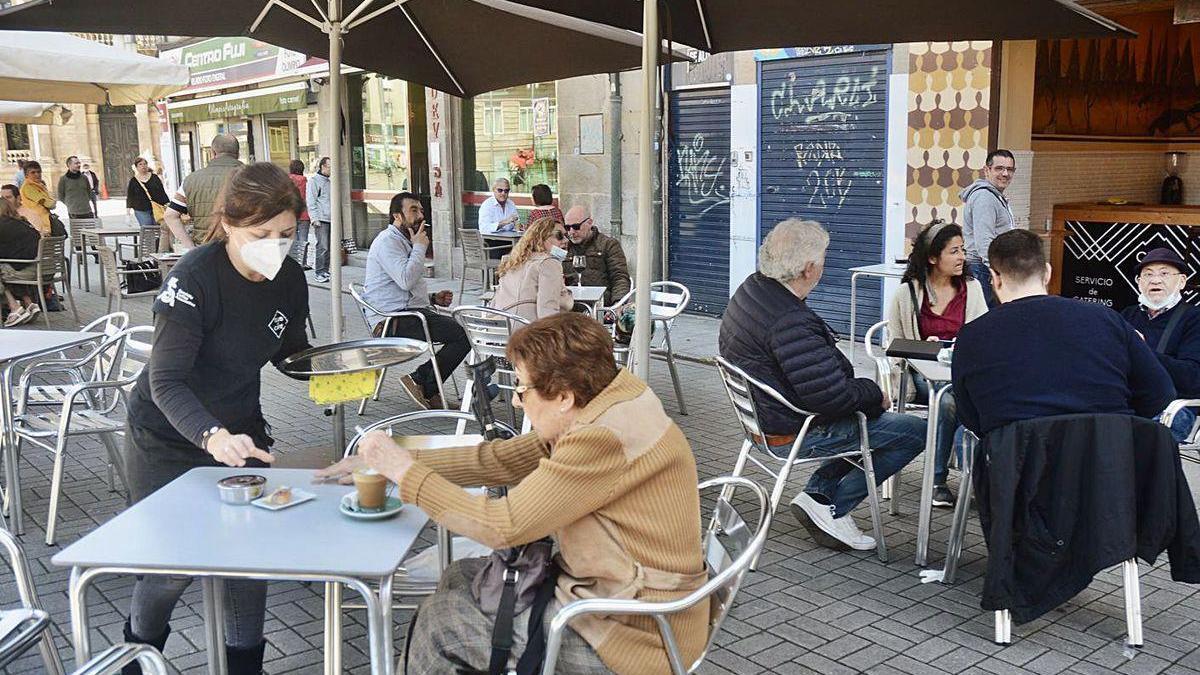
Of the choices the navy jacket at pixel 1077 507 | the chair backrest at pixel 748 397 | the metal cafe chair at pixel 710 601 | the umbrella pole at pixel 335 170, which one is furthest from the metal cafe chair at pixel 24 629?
the navy jacket at pixel 1077 507

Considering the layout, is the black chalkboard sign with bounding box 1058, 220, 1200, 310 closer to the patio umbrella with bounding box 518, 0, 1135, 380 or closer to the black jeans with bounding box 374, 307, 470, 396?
the patio umbrella with bounding box 518, 0, 1135, 380

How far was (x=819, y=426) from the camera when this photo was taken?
4.55m

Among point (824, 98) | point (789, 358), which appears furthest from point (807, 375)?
point (824, 98)

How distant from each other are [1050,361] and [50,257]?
9.94 meters

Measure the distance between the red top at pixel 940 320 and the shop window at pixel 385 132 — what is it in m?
12.3

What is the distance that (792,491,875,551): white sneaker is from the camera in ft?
15.5

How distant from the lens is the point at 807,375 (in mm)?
4305

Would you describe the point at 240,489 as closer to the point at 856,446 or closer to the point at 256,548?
the point at 256,548

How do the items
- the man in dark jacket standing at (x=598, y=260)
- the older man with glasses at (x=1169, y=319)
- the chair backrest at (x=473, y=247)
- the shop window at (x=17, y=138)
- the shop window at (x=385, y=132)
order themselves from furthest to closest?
the shop window at (x=17, y=138), the shop window at (x=385, y=132), the chair backrest at (x=473, y=247), the man in dark jacket standing at (x=598, y=260), the older man with glasses at (x=1169, y=319)

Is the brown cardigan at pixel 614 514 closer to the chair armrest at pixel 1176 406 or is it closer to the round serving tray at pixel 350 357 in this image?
the round serving tray at pixel 350 357

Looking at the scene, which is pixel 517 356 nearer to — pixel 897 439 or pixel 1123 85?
pixel 897 439

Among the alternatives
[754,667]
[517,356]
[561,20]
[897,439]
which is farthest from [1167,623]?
[561,20]

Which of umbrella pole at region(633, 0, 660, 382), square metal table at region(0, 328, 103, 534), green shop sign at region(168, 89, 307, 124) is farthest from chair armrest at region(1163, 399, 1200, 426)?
green shop sign at region(168, 89, 307, 124)

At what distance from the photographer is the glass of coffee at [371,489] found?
2.68 metres
